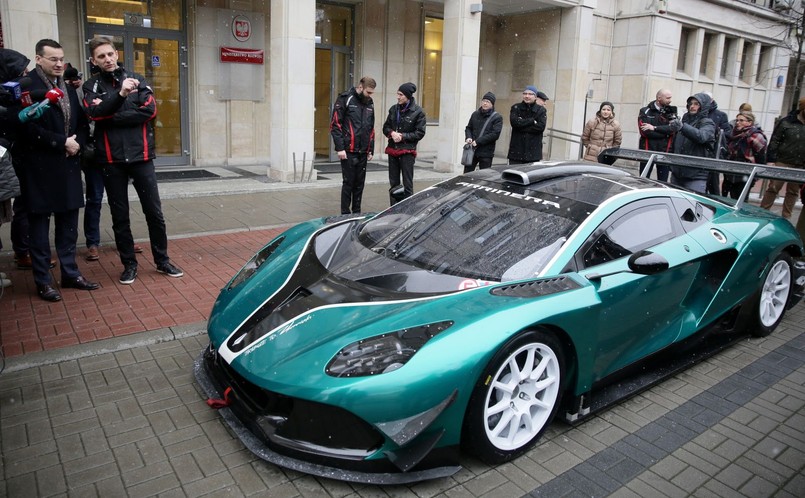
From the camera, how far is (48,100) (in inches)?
196

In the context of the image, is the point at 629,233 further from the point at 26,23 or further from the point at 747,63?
the point at 747,63

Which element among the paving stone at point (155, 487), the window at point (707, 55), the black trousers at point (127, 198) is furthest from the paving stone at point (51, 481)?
the window at point (707, 55)

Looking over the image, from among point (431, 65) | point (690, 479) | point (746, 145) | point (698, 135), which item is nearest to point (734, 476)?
point (690, 479)

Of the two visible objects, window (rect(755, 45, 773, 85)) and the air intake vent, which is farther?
window (rect(755, 45, 773, 85))

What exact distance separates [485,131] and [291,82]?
3.94 metres

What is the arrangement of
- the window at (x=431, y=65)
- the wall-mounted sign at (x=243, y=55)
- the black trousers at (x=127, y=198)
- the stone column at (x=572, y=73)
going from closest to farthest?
the black trousers at (x=127, y=198) < the wall-mounted sign at (x=243, y=55) < the stone column at (x=572, y=73) < the window at (x=431, y=65)

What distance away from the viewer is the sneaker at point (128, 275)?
5.76 meters

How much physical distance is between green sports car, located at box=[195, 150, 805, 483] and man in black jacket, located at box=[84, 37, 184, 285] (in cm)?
184

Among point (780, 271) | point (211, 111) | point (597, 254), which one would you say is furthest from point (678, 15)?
point (597, 254)

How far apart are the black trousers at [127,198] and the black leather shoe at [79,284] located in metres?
→ 0.37

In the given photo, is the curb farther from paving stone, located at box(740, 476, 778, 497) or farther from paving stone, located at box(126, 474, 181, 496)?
paving stone, located at box(740, 476, 778, 497)

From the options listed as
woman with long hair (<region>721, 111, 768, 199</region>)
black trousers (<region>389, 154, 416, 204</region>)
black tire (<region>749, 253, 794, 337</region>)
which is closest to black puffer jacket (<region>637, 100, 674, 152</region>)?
woman with long hair (<region>721, 111, 768, 199</region>)

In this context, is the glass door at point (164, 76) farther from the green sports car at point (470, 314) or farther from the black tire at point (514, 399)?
the black tire at point (514, 399)

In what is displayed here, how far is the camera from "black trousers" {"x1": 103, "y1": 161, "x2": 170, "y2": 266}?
18.5ft
